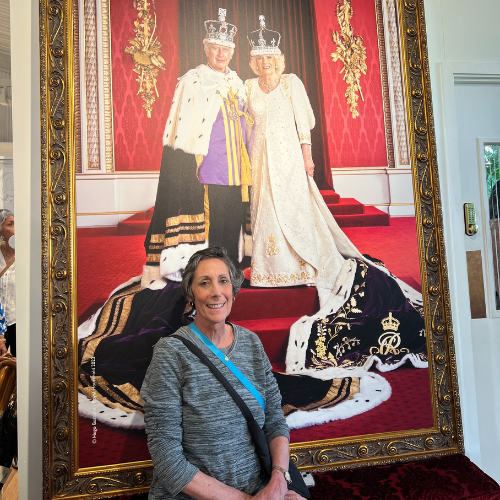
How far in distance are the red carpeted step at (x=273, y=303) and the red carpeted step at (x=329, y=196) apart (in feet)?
1.46

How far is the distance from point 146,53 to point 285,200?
0.95 meters

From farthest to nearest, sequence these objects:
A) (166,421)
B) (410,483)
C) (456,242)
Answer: (456,242), (410,483), (166,421)

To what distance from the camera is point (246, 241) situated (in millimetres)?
1984

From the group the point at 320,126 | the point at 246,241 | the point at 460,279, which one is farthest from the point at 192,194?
the point at 460,279

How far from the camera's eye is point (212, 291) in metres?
1.59

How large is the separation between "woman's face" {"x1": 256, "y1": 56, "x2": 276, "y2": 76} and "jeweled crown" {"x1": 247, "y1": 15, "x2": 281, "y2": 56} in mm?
24

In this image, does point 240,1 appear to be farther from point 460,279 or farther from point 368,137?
point 460,279

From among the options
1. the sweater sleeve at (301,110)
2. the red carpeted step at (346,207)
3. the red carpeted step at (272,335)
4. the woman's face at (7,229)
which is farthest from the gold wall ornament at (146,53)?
the woman's face at (7,229)

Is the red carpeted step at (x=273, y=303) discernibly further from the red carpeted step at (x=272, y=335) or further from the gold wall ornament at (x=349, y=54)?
the gold wall ornament at (x=349, y=54)

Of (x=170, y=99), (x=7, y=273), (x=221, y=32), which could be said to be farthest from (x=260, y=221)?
(x=7, y=273)

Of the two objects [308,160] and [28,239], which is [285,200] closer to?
[308,160]

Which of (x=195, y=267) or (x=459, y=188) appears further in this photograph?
(x=459, y=188)

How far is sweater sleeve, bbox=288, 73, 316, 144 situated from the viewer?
2051mm

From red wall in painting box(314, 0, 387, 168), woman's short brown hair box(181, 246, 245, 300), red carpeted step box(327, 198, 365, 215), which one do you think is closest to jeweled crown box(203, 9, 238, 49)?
red wall in painting box(314, 0, 387, 168)
